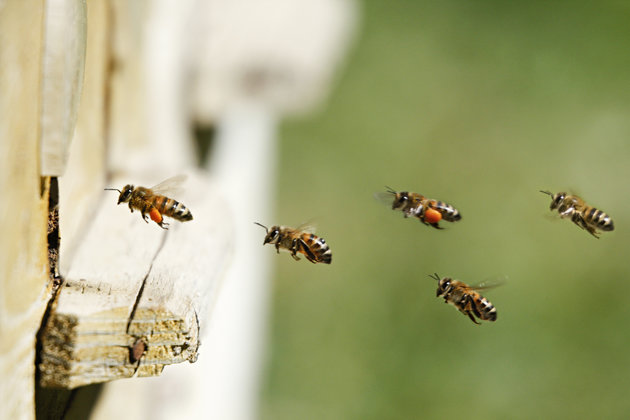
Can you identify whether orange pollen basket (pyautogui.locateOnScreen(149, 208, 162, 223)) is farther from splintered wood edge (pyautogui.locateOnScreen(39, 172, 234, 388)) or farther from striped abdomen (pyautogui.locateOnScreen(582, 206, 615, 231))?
striped abdomen (pyautogui.locateOnScreen(582, 206, 615, 231))

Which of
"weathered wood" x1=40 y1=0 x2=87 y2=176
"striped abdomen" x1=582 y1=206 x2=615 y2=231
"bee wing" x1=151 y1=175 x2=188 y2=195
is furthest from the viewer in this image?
"striped abdomen" x1=582 y1=206 x2=615 y2=231

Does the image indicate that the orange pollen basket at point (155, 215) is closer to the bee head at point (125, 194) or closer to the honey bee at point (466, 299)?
the bee head at point (125, 194)

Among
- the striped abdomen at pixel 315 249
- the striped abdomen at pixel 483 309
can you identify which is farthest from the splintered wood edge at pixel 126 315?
the striped abdomen at pixel 483 309

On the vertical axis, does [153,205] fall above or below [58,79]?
below

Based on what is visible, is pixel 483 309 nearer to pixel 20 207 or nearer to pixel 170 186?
pixel 170 186

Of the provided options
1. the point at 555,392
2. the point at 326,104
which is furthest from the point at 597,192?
the point at 326,104

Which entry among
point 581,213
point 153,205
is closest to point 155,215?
point 153,205

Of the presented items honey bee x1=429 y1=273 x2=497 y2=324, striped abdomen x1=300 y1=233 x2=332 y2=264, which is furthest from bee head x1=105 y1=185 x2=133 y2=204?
honey bee x1=429 y1=273 x2=497 y2=324
